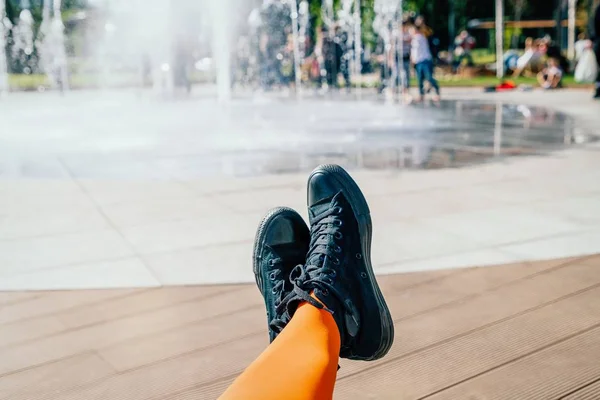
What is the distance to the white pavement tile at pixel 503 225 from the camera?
388 cm

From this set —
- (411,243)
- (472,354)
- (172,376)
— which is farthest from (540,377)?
(411,243)

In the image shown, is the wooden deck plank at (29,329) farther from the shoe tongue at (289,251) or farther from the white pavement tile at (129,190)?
the white pavement tile at (129,190)

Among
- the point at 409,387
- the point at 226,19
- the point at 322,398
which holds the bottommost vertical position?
the point at 409,387

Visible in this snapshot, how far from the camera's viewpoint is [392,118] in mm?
10883

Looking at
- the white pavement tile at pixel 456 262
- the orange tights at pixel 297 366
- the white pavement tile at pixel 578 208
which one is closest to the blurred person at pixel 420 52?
the white pavement tile at pixel 578 208

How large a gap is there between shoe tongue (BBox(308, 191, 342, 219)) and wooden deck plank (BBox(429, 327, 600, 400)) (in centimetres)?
70

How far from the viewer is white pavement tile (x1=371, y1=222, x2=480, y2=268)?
11.9 feet

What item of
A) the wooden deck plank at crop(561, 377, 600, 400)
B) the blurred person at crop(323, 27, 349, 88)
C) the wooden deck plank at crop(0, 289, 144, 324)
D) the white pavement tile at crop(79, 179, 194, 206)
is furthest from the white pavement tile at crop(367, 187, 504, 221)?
the blurred person at crop(323, 27, 349, 88)

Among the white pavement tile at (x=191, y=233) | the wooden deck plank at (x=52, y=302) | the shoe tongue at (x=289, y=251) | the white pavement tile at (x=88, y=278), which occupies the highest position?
the shoe tongue at (x=289, y=251)

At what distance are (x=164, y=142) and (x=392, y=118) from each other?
390 centimetres

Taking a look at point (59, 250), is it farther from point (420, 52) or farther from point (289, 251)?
point (420, 52)

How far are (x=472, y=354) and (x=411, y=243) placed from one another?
143cm

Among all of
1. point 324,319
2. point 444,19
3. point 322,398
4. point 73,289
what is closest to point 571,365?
point 324,319

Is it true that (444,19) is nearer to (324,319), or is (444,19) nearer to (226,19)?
(226,19)
